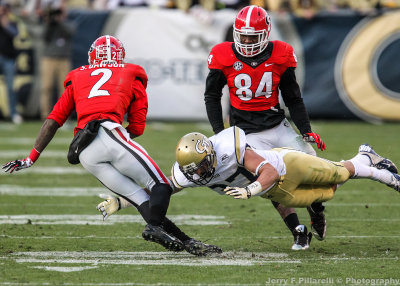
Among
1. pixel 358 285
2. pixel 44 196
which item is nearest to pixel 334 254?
pixel 358 285

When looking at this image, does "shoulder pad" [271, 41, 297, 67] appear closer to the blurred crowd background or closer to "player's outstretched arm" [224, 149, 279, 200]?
"player's outstretched arm" [224, 149, 279, 200]

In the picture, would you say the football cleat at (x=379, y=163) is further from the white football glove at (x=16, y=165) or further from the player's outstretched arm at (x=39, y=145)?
the white football glove at (x=16, y=165)

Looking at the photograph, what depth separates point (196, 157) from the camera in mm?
4855

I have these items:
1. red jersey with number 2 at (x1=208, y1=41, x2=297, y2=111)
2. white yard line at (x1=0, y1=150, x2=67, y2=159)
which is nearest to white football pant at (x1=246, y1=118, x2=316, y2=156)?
red jersey with number 2 at (x1=208, y1=41, x2=297, y2=111)

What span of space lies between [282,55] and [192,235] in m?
1.45

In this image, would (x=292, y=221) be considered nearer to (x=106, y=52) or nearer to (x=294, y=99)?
(x=294, y=99)

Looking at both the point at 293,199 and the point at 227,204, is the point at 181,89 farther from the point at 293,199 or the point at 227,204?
the point at 293,199

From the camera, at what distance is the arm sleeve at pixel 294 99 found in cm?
566

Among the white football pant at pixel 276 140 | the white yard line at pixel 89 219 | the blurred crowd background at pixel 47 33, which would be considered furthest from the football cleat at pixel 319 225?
the blurred crowd background at pixel 47 33

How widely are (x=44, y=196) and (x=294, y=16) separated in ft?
21.4

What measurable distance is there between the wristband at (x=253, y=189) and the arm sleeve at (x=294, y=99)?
102cm

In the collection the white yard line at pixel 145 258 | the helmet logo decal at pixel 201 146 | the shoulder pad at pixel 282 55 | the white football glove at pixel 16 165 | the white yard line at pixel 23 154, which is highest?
the shoulder pad at pixel 282 55

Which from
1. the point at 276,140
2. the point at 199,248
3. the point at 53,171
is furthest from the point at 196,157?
the point at 53,171

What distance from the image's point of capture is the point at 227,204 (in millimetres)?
7434
